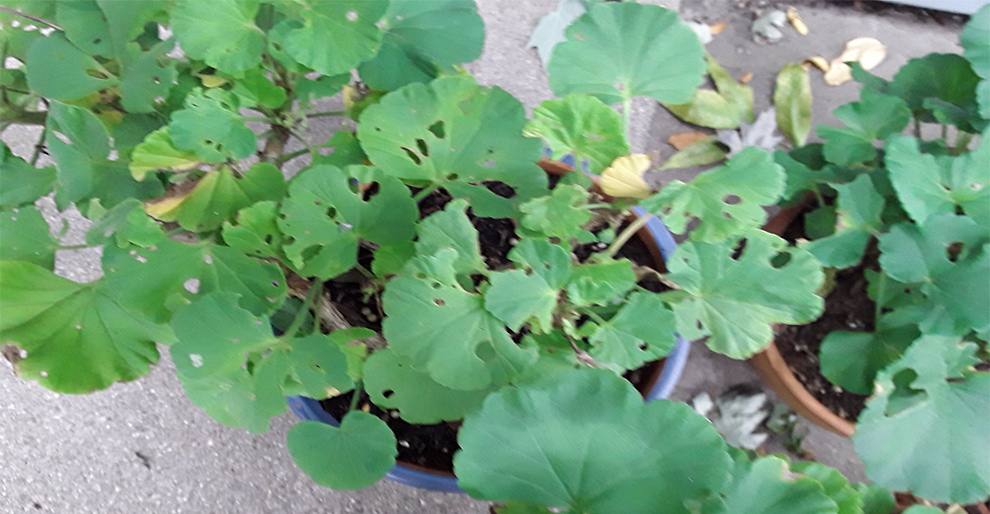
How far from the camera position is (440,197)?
824 mm

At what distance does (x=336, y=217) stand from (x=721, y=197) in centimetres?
36

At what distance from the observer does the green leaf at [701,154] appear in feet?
3.74

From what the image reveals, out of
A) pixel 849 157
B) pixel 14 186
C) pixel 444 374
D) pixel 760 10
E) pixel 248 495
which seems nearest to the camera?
pixel 444 374

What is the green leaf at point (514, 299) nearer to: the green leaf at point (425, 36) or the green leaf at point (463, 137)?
the green leaf at point (463, 137)

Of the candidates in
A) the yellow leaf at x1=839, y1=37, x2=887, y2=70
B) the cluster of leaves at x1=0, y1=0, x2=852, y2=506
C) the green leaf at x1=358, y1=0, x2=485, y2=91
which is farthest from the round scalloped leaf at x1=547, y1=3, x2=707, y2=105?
the yellow leaf at x1=839, y1=37, x2=887, y2=70

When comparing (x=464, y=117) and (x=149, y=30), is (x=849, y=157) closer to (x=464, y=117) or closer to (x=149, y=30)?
(x=464, y=117)

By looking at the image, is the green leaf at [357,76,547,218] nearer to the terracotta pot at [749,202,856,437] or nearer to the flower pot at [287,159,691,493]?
the flower pot at [287,159,691,493]

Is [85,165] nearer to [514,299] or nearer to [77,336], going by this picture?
[77,336]

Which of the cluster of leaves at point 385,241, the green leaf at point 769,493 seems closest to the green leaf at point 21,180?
the cluster of leaves at point 385,241

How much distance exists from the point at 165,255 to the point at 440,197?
0.36m

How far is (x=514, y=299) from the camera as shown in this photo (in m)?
0.50

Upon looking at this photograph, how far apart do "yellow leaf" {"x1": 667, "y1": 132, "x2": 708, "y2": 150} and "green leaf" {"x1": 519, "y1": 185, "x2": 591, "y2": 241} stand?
73cm

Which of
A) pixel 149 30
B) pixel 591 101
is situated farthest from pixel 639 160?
pixel 149 30

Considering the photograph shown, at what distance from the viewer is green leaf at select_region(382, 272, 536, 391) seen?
512 millimetres
